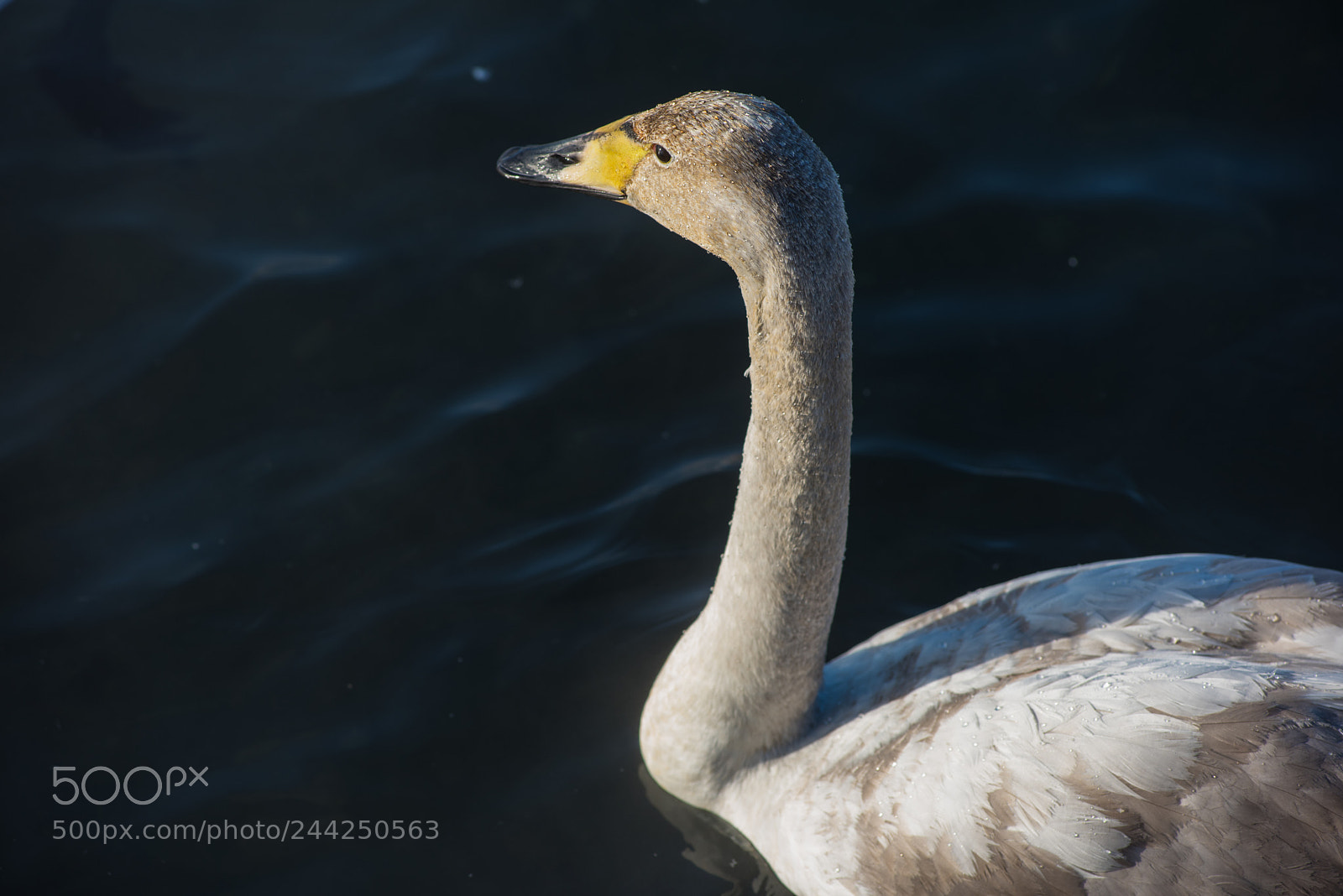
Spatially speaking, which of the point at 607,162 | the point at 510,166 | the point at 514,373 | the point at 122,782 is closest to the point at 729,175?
the point at 607,162

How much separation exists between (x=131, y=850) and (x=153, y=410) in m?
2.39

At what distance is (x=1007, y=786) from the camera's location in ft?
11.1

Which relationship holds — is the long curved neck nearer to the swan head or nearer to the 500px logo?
the swan head

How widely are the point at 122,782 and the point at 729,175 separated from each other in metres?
3.59

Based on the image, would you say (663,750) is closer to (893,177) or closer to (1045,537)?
(1045,537)

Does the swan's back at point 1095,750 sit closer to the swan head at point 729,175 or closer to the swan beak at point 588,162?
the swan head at point 729,175

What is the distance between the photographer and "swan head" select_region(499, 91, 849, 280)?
10.2 feet

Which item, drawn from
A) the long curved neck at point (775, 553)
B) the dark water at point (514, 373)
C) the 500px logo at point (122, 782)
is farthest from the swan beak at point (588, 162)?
the 500px logo at point (122, 782)

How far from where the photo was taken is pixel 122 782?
480 cm

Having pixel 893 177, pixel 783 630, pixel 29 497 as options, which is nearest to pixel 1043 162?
pixel 893 177

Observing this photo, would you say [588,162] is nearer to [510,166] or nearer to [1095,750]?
[510,166]

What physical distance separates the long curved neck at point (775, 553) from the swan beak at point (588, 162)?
0.50 m

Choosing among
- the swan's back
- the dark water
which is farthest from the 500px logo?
the swan's back

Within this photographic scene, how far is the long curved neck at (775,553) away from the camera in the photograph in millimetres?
3299
